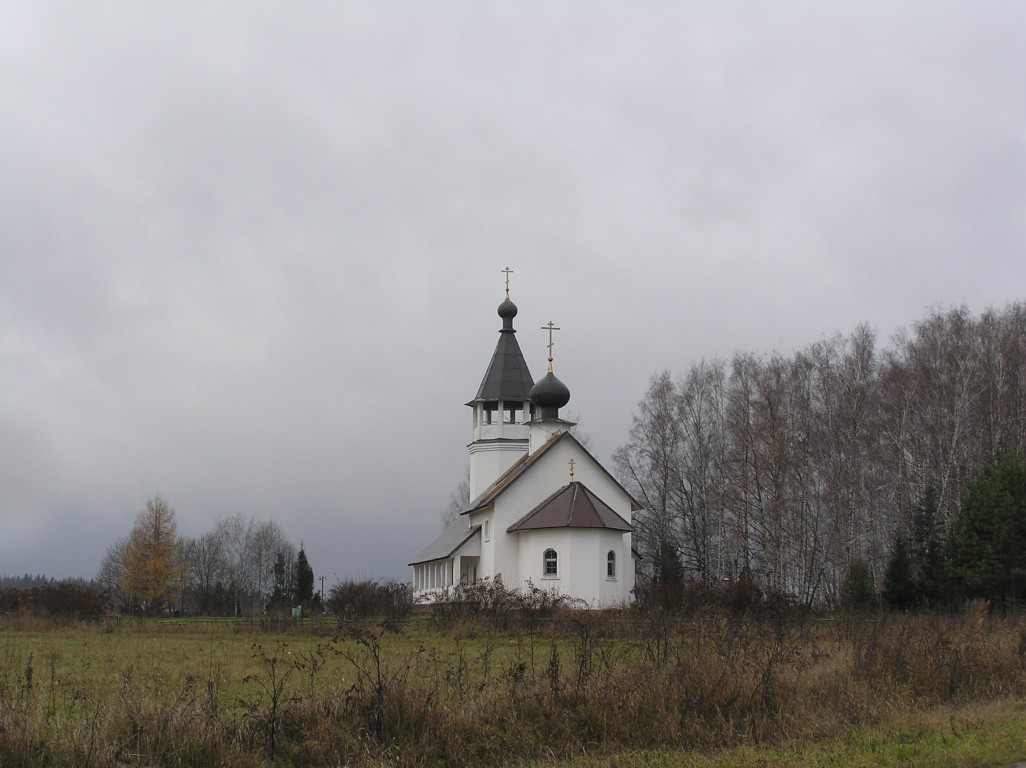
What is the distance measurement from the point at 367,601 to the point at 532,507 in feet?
41.6

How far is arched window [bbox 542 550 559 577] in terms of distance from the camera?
34.3 metres

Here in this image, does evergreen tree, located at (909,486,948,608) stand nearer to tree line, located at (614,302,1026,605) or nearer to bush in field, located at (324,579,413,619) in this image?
tree line, located at (614,302,1026,605)

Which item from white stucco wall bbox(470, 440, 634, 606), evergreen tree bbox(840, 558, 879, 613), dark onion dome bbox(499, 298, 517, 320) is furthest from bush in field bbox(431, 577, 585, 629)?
dark onion dome bbox(499, 298, 517, 320)

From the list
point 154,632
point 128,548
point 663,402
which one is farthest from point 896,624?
point 128,548

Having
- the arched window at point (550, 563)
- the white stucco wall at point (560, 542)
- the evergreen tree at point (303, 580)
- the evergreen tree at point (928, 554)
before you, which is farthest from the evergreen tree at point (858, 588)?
the evergreen tree at point (303, 580)

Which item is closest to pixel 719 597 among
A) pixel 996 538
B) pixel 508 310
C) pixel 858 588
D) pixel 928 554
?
pixel 858 588

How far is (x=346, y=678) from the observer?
Result: 1270 cm

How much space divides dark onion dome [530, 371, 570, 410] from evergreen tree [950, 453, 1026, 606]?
15.7 m

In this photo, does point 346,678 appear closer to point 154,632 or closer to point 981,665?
point 981,665

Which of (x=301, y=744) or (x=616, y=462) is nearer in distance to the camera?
(x=301, y=744)

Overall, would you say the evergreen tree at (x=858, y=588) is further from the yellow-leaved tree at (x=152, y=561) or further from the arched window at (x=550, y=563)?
the yellow-leaved tree at (x=152, y=561)

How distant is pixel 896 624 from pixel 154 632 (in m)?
16.0

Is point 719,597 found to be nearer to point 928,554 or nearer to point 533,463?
point 928,554

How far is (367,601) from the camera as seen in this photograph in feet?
84.6
